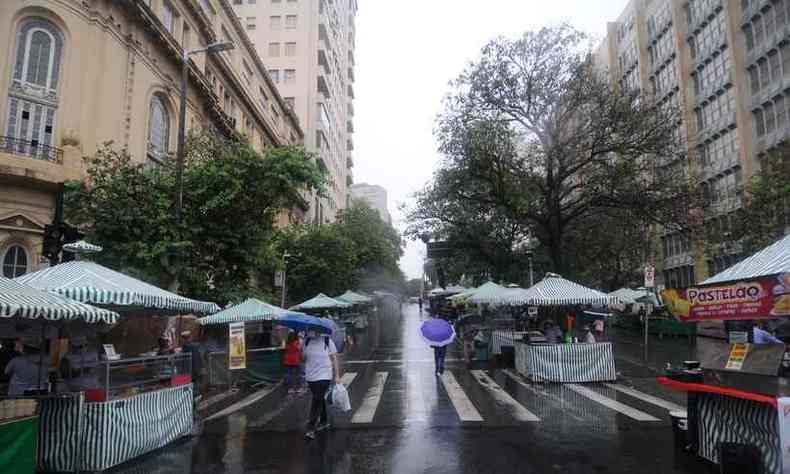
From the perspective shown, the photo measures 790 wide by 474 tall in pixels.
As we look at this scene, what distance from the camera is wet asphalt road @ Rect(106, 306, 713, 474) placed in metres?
7.11

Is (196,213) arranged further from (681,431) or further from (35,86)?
(681,431)

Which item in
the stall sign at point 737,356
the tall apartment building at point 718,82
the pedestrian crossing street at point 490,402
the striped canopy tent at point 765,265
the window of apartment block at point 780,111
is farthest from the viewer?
the tall apartment building at point 718,82

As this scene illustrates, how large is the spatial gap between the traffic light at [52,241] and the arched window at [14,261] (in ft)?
28.9

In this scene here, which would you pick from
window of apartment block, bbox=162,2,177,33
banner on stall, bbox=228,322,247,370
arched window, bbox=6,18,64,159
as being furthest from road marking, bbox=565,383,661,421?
window of apartment block, bbox=162,2,177,33

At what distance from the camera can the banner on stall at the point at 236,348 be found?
1359 centimetres

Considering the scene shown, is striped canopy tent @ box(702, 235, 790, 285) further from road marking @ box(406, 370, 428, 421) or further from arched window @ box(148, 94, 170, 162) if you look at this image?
arched window @ box(148, 94, 170, 162)

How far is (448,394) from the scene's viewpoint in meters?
12.7

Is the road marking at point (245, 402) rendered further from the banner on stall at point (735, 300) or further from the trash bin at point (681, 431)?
the banner on stall at point (735, 300)

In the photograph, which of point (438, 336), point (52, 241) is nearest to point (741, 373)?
point (438, 336)

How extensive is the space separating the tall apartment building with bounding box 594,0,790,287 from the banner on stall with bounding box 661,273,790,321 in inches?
961

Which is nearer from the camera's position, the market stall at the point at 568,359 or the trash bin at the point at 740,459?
the trash bin at the point at 740,459

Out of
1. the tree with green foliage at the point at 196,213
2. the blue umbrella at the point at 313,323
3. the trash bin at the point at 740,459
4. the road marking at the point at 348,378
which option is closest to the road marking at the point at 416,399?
the road marking at the point at 348,378

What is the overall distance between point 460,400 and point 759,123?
37.1m

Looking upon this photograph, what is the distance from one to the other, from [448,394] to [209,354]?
6.79m
